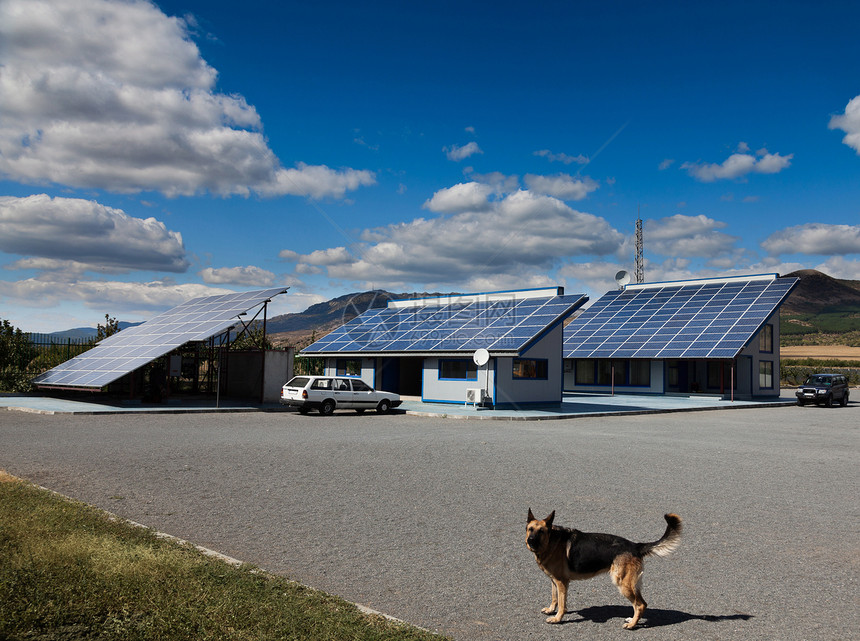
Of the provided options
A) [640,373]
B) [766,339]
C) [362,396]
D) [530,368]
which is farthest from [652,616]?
[766,339]

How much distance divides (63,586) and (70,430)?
14.5m

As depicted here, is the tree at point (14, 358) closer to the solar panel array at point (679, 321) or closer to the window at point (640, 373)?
the solar panel array at point (679, 321)

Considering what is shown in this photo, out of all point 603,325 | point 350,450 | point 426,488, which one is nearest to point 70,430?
point 350,450

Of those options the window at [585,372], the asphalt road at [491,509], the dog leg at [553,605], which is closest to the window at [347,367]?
the window at [585,372]

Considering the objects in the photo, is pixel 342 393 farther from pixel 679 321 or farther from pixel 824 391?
pixel 679 321

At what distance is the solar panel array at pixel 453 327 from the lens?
31234 mm

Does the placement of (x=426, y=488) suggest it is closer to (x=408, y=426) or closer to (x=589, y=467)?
(x=589, y=467)

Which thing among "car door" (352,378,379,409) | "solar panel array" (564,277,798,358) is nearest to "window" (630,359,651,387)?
"solar panel array" (564,277,798,358)

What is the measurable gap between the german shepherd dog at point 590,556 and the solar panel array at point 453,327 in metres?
23.6

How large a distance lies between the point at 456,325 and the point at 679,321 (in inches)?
693

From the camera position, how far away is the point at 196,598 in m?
5.48

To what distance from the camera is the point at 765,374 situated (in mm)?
42875

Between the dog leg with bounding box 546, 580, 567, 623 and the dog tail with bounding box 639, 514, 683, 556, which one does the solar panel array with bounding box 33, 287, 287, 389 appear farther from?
the dog tail with bounding box 639, 514, 683, 556

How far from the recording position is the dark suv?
35.6m
